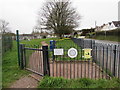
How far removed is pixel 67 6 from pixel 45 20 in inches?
254

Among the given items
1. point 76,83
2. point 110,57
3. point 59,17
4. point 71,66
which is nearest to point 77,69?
point 71,66

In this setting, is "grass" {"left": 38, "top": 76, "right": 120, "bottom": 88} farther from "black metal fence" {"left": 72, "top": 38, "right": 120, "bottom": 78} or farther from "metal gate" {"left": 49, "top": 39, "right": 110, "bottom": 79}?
"black metal fence" {"left": 72, "top": 38, "right": 120, "bottom": 78}

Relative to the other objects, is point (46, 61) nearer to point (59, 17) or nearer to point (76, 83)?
point (76, 83)

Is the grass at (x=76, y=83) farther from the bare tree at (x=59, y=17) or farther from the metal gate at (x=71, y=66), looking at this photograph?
the bare tree at (x=59, y=17)

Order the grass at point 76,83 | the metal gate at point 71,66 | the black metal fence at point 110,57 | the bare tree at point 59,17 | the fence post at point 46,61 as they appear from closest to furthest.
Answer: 1. the grass at point 76,83
2. the fence post at point 46,61
3. the metal gate at point 71,66
4. the black metal fence at point 110,57
5. the bare tree at point 59,17

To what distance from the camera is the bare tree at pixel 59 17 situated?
25.6m

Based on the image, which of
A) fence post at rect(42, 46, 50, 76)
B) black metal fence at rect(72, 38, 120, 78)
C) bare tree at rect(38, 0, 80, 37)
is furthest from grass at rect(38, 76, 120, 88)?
bare tree at rect(38, 0, 80, 37)

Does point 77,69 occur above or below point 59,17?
below

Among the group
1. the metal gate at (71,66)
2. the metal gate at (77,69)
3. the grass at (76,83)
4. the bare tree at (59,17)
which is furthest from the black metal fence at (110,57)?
the bare tree at (59,17)

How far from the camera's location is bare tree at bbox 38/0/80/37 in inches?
1009

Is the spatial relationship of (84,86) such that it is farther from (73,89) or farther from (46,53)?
(46,53)

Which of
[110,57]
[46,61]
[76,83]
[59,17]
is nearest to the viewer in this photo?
[76,83]

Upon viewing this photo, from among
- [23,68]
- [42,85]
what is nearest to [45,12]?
[23,68]

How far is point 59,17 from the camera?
25.6 metres
